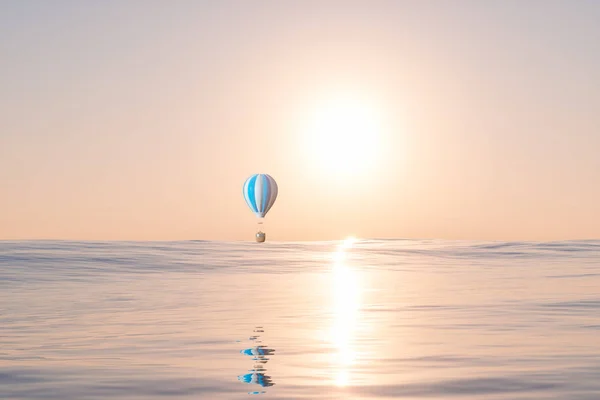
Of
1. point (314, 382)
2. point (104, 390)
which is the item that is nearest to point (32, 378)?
point (104, 390)

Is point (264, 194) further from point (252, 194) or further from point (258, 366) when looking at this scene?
point (258, 366)

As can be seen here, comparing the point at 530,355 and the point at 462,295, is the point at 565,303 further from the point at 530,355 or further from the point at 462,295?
the point at 530,355

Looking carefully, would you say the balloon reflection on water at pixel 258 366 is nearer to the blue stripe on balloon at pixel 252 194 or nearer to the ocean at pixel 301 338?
the ocean at pixel 301 338

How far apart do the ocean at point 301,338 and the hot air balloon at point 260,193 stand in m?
45.5

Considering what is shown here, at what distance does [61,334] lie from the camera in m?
22.2

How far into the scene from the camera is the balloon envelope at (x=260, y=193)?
95062 mm

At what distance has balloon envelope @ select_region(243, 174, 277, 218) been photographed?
95.1m

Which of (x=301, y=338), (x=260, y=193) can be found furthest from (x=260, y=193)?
(x=301, y=338)

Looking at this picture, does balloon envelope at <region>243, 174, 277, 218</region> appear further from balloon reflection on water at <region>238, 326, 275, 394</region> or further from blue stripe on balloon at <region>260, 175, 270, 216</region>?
balloon reflection on water at <region>238, 326, 275, 394</region>

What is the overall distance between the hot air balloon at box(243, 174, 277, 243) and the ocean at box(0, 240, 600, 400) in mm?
45514

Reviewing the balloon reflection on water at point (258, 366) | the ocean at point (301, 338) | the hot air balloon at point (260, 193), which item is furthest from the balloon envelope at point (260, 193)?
the balloon reflection on water at point (258, 366)

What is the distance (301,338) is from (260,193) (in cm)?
7410

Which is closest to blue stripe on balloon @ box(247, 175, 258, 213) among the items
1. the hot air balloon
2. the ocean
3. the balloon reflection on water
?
the hot air balloon

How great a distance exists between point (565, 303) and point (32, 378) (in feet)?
71.3
